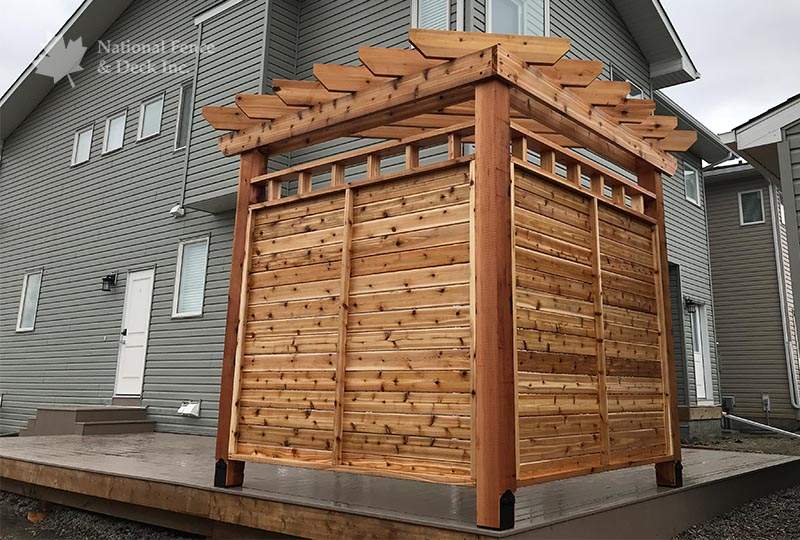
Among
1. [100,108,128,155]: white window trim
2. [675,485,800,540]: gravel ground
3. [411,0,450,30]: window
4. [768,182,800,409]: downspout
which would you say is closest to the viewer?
[675,485,800,540]: gravel ground

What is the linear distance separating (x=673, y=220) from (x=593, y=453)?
9.05 meters

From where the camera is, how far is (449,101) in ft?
11.8

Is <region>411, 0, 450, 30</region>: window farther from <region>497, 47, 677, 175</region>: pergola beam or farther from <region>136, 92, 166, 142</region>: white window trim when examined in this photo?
<region>136, 92, 166, 142</region>: white window trim

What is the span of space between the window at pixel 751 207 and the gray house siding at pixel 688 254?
2.33 meters

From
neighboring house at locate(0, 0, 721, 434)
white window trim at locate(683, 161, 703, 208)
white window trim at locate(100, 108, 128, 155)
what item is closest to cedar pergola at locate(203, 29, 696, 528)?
neighboring house at locate(0, 0, 721, 434)

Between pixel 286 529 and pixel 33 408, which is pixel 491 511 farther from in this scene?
pixel 33 408

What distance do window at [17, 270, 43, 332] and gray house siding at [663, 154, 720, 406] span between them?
11.9 metres

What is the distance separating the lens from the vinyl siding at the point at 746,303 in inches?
541

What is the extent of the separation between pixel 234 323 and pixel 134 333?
21.8 feet

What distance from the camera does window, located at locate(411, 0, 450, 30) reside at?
717cm

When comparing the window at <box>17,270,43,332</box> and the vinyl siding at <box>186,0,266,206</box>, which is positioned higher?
the vinyl siding at <box>186,0,266,206</box>

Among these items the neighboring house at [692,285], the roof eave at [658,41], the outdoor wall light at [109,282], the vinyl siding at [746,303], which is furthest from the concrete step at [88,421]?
the vinyl siding at [746,303]

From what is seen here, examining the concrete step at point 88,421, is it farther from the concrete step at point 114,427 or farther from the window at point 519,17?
the window at point 519,17

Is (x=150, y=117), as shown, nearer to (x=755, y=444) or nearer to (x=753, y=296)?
(x=755, y=444)
